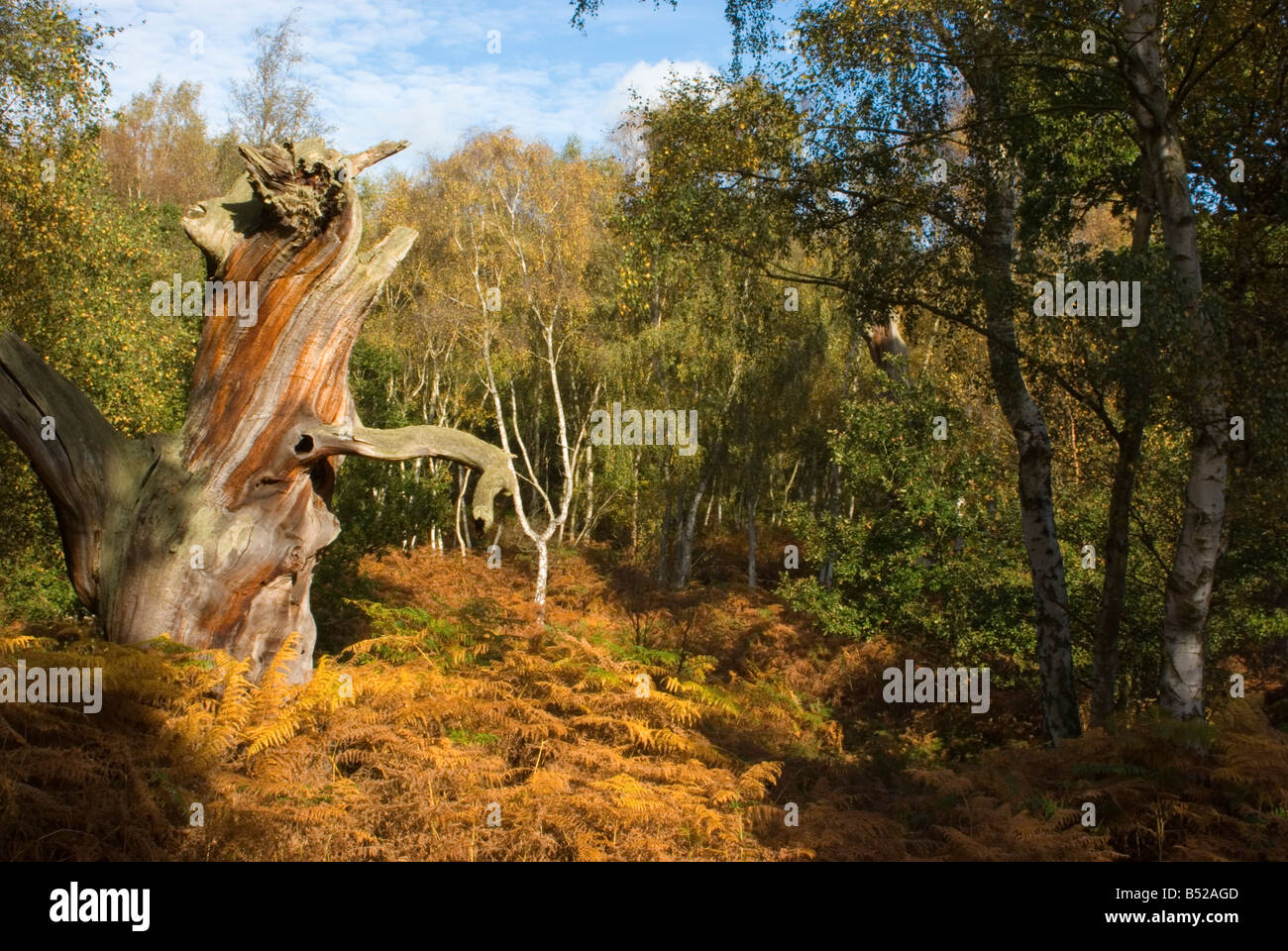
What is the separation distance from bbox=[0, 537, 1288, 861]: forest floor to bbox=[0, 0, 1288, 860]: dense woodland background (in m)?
0.03

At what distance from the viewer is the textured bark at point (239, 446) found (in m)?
8.09

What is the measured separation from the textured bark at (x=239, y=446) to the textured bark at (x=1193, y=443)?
231 inches

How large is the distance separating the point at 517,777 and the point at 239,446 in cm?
366

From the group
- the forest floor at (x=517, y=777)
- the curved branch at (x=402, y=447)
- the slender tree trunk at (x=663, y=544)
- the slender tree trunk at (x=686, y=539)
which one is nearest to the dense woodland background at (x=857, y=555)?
the forest floor at (x=517, y=777)

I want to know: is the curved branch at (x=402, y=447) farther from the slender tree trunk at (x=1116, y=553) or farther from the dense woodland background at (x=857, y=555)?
the slender tree trunk at (x=1116, y=553)

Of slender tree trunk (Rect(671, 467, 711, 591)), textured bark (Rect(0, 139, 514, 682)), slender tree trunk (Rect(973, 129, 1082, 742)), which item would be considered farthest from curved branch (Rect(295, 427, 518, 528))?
slender tree trunk (Rect(671, 467, 711, 591))

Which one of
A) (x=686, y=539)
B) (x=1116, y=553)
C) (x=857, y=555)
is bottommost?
(x=686, y=539)

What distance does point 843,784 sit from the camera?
9.27 m

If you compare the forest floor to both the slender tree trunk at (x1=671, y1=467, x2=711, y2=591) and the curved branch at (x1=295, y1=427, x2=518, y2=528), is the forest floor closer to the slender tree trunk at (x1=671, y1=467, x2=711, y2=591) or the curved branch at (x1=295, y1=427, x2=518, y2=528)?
the curved branch at (x1=295, y1=427, x2=518, y2=528)

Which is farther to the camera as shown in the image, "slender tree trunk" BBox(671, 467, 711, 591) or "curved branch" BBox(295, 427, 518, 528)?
"slender tree trunk" BBox(671, 467, 711, 591)

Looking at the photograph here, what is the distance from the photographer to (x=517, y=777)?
298 inches

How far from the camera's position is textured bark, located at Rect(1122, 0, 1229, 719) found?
8.23 m

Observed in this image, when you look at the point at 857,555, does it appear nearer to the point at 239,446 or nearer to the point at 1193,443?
the point at 1193,443

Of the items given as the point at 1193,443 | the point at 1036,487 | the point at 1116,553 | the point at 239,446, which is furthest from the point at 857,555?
the point at 239,446
